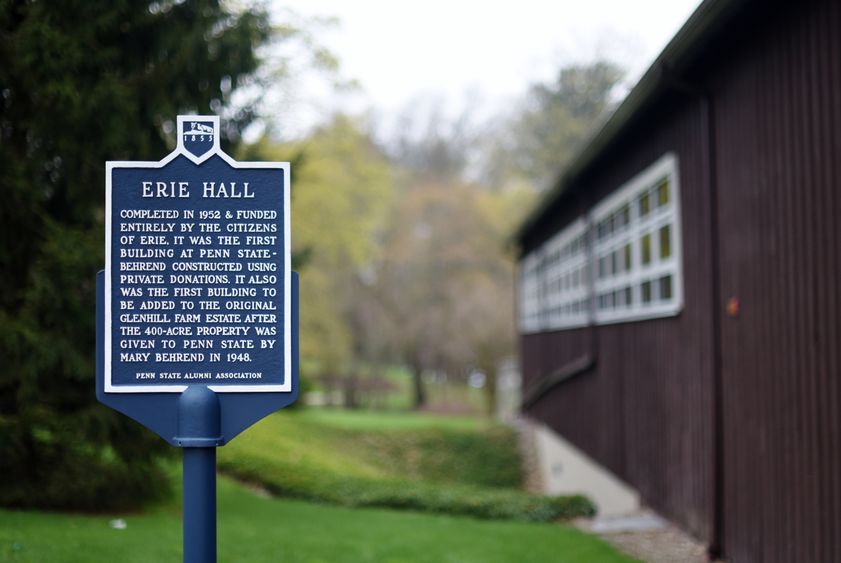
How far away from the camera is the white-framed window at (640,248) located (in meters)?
10.2

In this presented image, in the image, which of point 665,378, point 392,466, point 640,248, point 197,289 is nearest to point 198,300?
point 197,289

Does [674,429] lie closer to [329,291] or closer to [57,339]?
[57,339]

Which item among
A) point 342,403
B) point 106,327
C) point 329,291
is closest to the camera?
point 106,327

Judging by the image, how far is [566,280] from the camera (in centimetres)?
1705

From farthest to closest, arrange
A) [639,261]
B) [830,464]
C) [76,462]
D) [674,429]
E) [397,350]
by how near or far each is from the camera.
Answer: [397,350]
[639,261]
[674,429]
[76,462]
[830,464]

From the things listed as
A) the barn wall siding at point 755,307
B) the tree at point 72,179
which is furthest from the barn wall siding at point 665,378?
the tree at point 72,179

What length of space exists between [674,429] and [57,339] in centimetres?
647

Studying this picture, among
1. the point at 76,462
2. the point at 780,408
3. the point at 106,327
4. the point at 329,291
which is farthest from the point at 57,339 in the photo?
the point at 329,291

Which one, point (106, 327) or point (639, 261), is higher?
point (639, 261)

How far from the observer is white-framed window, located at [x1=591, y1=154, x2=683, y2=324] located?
10.2 meters

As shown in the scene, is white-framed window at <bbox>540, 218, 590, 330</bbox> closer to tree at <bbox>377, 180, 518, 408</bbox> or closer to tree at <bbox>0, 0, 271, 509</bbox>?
tree at <bbox>0, 0, 271, 509</bbox>

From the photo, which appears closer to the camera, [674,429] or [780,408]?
[780,408]

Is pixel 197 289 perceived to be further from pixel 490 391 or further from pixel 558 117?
pixel 490 391

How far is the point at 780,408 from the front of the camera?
23.3 feet
